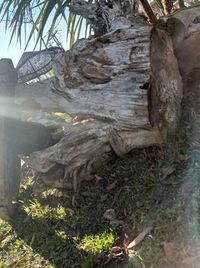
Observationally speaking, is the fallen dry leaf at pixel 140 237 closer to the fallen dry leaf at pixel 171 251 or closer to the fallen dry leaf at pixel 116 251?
the fallen dry leaf at pixel 116 251

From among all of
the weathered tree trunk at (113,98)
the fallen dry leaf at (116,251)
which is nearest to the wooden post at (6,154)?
the weathered tree trunk at (113,98)

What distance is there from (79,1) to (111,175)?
2.23 m

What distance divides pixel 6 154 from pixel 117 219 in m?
1.40

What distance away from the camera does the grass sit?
2.60 meters

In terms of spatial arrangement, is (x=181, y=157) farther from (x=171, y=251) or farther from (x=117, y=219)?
(x=171, y=251)

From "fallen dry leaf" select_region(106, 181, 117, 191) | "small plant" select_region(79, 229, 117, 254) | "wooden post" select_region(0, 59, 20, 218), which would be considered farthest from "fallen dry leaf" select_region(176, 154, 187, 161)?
"wooden post" select_region(0, 59, 20, 218)

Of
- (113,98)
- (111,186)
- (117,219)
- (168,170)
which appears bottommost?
(117,219)

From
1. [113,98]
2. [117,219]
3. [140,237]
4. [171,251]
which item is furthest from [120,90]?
[171,251]

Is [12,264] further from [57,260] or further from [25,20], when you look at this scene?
[25,20]

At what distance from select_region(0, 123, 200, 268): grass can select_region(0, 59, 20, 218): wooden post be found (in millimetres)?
240

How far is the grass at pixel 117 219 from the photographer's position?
2.60 metres

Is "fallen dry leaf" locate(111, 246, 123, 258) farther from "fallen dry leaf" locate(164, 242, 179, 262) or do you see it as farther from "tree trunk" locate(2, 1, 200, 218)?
"tree trunk" locate(2, 1, 200, 218)

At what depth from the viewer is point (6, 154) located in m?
3.72

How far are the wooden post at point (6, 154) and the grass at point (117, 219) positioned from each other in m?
0.24
